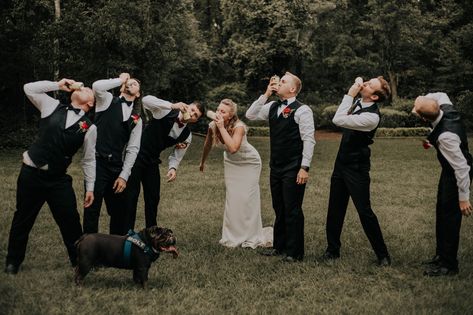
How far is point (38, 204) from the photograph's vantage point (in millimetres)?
6086

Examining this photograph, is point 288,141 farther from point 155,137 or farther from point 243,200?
point 155,137

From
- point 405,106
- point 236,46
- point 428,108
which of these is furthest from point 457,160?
point 236,46

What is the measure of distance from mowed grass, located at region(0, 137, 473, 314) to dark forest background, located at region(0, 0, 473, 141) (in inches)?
587

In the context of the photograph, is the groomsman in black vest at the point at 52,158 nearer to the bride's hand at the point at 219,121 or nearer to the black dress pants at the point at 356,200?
the bride's hand at the point at 219,121

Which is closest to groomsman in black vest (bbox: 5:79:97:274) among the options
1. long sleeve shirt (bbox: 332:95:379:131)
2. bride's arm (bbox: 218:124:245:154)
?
bride's arm (bbox: 218:124:245:154)

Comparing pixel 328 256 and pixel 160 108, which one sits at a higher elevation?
pixel 160 108

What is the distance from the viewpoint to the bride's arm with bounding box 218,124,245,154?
7.41 m

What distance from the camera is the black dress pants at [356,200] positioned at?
677cm

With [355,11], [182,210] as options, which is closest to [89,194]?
[182,210]

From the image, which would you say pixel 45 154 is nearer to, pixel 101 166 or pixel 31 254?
pixel 101 166

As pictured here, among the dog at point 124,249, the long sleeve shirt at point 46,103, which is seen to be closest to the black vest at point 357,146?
the dog at point 124,249

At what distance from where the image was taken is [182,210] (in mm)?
10430

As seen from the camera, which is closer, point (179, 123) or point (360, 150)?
point (360, 150)

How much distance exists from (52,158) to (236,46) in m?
33.4
